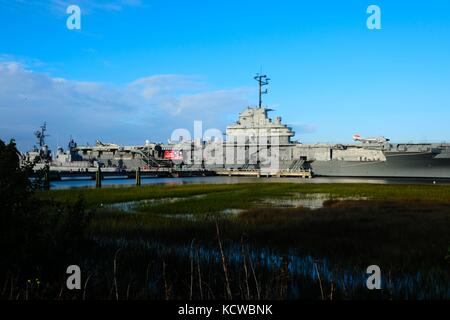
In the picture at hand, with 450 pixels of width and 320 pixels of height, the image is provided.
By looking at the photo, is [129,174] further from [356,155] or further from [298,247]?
[298,247]

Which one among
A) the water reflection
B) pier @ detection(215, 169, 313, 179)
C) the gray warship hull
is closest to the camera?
the water reflection

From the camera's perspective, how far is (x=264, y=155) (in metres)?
97.0

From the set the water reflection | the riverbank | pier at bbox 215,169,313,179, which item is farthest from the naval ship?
the water reflection

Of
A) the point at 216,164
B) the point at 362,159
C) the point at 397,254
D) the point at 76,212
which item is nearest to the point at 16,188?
the point at 76,212

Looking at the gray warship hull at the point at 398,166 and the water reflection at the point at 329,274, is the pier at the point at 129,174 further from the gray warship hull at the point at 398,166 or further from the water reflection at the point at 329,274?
the water reflection at the point at 329,274

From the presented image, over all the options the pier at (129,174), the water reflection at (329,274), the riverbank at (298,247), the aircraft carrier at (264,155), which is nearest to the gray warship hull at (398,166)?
the aircraft carrier at (264,155)

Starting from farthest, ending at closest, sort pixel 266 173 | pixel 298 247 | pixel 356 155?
pixel 266 173 < pixel 356 155 < pixel 298 247

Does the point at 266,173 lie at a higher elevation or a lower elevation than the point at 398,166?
lower

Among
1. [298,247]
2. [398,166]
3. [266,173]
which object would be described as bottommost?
[298,247]

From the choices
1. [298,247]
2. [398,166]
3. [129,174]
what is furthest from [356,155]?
[298,247]

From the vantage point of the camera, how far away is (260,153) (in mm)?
97750

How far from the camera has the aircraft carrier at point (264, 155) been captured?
229 feet

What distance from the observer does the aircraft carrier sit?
6988cm

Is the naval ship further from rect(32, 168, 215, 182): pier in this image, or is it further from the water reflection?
the water reflection
